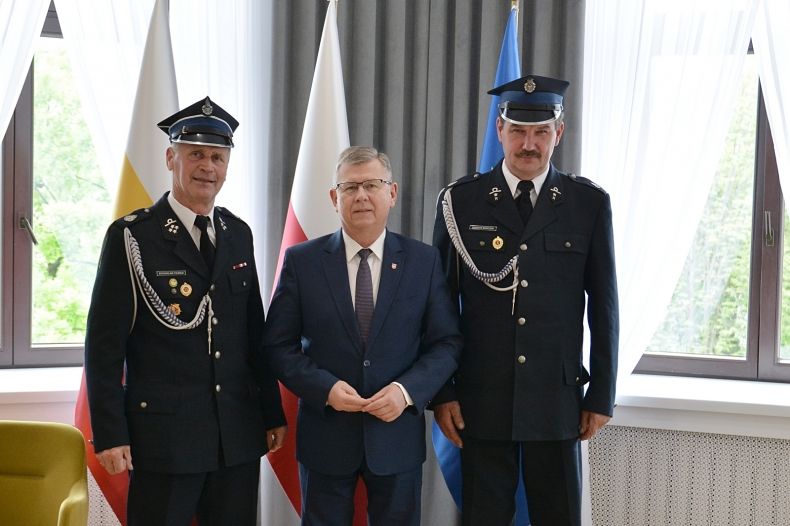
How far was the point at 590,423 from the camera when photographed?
2.31 meters

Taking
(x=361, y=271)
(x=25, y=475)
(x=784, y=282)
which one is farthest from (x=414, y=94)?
(x=25, y=475)

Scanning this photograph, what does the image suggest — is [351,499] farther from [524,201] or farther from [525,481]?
[524,201]

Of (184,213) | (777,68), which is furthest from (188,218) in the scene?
(777,68)

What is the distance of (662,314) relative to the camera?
9.76 ft

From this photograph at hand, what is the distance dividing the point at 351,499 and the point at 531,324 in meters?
0.69

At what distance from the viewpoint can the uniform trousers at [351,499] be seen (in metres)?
2.17

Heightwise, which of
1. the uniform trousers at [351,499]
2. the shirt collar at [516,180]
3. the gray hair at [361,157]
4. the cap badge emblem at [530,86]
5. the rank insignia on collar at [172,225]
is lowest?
the uniform trousers at [351,499]

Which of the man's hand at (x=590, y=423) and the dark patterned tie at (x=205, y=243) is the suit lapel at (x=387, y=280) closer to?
the dark patterned tie at (x=205, y=243)

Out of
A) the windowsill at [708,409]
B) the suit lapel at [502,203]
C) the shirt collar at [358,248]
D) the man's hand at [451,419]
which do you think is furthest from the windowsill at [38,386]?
the windowsill at [708,409]

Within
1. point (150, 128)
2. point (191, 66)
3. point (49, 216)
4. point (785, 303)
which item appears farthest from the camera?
point (49, 216)

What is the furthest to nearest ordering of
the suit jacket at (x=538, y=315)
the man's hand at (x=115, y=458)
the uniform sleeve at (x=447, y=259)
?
the uniform sleeve at (x=447, y=259)
the suit jacket at (x=538, y=315)
the man's hand at (x=115, y=458)

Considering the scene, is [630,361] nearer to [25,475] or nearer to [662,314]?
[662,314]

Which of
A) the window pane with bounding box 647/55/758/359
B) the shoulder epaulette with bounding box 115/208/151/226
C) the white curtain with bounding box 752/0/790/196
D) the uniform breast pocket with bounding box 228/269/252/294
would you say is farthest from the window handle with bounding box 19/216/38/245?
the white curtain with bounding box 752/0/790/196

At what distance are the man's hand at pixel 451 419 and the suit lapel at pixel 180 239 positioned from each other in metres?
0.76
